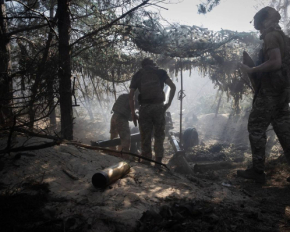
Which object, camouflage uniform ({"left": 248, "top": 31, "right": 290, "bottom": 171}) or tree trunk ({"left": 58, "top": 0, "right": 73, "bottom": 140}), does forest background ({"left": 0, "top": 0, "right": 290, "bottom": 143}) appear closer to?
tree trunk ({"left": 58, "top": 0, "right": 73, "bottom": 140})

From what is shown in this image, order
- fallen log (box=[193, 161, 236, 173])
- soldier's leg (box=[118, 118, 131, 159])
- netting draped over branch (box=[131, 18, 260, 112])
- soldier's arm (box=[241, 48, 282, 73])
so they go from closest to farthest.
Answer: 1. soldier's arm (box=[241, 48, 282, 73])
2. fallen log (box=[193, 161, 236, 173])
3. soldier's leg (box=[118, 118, 131, 159])
4. netting draped over branch (box=[131, 18, 260, 112])

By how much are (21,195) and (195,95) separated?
35998 mm

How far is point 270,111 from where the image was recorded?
2.76 meters

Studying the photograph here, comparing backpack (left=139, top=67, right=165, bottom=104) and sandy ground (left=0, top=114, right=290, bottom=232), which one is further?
backpack (left=139, top=67, right=165, bottom=104)

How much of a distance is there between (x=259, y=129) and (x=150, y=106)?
5.61ft

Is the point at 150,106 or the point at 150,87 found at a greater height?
the point at 150,87

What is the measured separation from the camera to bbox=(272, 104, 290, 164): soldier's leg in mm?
2730

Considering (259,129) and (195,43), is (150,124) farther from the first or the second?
(195,43)

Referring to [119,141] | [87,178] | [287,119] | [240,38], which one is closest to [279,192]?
[287,119]

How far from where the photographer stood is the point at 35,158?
8.07 ft

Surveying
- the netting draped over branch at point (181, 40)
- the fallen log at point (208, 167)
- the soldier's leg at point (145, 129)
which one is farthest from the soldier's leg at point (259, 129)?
the netting draped over branch at point (181, 40)

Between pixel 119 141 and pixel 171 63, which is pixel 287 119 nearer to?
pixel 119 141

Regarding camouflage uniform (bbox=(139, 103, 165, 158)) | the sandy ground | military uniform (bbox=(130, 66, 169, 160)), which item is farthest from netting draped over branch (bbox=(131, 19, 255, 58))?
the sandy ground

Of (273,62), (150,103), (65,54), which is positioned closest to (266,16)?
(273,62)
